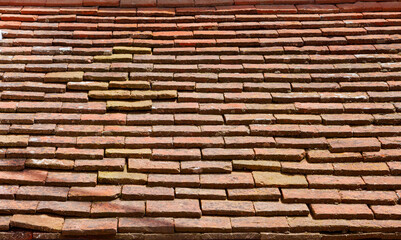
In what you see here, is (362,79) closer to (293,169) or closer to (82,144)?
(293,169)

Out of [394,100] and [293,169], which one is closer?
[293,169]

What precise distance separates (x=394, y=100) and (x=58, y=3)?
3780 mm

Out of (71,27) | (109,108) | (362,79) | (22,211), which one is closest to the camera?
(22,211)

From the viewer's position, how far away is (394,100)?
4.61 meters

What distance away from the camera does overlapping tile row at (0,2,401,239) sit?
3.85 m

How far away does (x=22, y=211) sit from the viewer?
149 inches

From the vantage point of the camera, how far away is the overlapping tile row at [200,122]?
3.85m

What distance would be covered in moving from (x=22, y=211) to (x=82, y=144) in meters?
0.76

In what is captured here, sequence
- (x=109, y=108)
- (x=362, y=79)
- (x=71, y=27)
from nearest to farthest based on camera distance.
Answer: (x=109, y=108) → (x=362, y=79) → (x=71, y=27)

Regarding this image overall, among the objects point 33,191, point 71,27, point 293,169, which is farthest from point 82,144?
point 293,169

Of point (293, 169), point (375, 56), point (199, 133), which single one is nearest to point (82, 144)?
point (199, 133)

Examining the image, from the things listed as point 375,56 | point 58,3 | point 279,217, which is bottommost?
point 279,217

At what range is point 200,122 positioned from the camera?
4.33m

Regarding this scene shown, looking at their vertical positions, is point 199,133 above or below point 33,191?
above
